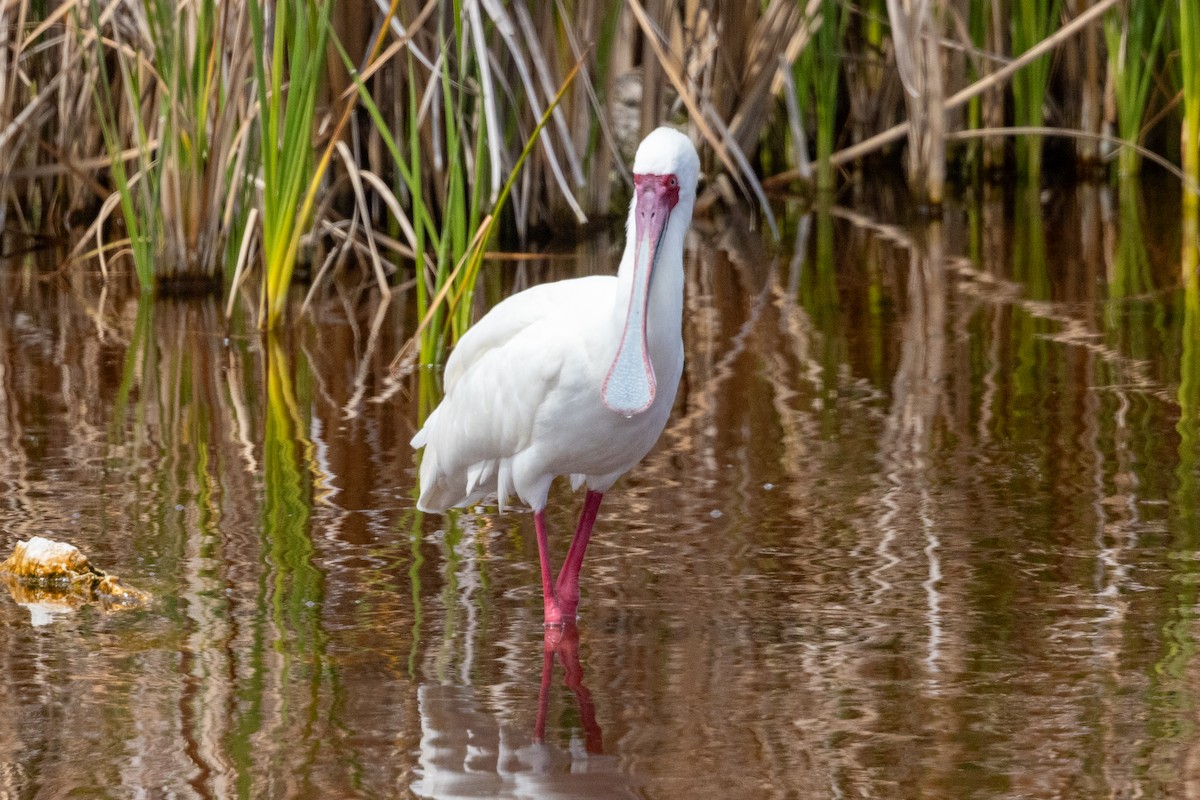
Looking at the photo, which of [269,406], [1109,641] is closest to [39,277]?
[269,406]

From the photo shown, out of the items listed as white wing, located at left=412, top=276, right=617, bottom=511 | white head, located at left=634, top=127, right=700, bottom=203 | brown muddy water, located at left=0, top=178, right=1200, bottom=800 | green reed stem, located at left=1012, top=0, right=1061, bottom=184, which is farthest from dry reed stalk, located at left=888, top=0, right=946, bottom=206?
white head, located at left=634, top=127, right=700, bottom=203

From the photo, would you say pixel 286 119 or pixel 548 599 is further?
pixel 286 119

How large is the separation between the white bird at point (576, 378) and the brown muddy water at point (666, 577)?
25cm

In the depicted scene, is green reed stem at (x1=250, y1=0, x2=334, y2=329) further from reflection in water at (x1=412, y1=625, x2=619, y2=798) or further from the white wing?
reflection in water at (x1=412, y1=625, x2=619, y2=798)

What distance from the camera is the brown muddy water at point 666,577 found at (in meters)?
3.57

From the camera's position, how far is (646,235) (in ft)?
13.4

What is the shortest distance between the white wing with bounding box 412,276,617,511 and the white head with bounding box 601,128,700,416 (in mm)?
181

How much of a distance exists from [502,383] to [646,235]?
23.0 inches

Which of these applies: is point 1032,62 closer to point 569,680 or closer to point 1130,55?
point 1130,55

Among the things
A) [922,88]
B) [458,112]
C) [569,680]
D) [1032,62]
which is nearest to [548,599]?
[569,680]

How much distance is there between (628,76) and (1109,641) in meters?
7.22

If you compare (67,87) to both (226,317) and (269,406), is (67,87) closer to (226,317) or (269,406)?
(226,317)

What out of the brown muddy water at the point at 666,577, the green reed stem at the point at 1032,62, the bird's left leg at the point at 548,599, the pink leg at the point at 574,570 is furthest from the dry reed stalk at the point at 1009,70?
the bird's left leg at the point at 548,599

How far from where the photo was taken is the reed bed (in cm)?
697
